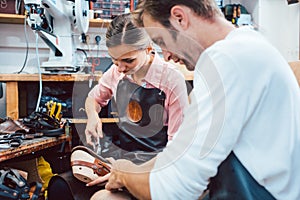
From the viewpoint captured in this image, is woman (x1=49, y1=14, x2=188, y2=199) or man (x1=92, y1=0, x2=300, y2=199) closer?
man (x1=92, y1=0, x2=300, y2=199)

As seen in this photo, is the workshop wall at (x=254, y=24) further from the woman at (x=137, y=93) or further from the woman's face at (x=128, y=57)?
the woman's face at (x=128, y=57)

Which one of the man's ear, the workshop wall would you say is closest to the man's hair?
the man's ear

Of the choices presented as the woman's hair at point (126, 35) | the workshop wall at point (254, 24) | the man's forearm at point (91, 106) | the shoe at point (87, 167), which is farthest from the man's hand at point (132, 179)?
the workshop wall at point (254, 24)

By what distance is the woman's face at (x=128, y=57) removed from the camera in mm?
960

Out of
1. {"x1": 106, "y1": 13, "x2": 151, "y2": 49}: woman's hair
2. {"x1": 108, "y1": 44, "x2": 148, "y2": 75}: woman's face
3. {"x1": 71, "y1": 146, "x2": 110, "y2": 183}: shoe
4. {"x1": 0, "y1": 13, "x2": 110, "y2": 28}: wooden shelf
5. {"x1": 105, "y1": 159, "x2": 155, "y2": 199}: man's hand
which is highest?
{"x1": 0, "y1": 13, "x2": 110, "y2": 28}: wooden shelf

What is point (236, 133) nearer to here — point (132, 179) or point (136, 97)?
point (132, 179)

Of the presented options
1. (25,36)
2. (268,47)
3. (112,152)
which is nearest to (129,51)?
(112,152)

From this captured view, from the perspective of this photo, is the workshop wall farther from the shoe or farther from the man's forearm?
the shoe

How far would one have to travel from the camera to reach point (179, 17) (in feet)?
1.90

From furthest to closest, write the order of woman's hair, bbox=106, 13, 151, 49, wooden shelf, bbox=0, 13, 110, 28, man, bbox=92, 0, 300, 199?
1. wooden shelf, bbox=0, 13, 110, 28
2. woman's hair, bbox=106, 13, 151, 49
3. man, bbox=92, 0, 300, 199

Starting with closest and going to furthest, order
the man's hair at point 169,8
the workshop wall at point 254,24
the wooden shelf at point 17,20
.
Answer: the man's hair at point 169,8
the wooden shelf at point 17,20
the workshop wall at point 254,24

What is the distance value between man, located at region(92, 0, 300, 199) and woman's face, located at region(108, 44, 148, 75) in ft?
1.56

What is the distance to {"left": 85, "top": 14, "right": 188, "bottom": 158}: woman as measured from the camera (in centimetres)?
95

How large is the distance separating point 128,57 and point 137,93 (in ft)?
0.61
